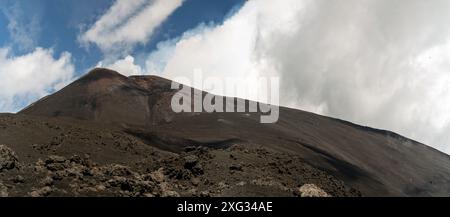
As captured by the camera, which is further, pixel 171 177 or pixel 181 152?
pixel 181 152

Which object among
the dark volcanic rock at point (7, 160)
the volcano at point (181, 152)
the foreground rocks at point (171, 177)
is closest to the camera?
the foreground rocks at point (171, 177)

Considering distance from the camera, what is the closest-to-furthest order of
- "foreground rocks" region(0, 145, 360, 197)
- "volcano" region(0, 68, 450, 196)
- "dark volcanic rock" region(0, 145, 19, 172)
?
"foreground rocks" region(0, 145, 360, 197) < "dark volcanic rock" region(0, 145, 19, 172) < "volcano" region(0, 68, 450, 196)

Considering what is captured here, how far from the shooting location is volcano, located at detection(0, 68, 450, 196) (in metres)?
23.3

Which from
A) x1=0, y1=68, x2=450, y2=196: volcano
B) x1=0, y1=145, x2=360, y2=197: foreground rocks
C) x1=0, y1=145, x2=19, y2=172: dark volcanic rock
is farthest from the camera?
x1=0, y1=68, x2=450, y2=196: volcano

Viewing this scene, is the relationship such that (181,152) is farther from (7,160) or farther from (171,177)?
(7,160)

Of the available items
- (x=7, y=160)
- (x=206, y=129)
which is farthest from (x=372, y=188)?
(x=7, y=160)

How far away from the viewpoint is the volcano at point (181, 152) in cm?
2331

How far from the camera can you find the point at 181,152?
37719 millimetres

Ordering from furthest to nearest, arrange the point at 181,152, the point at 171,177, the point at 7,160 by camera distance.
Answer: the point at 181,152
the point at 171,177
the point at 7,160

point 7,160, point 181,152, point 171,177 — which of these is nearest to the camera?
point 7,160

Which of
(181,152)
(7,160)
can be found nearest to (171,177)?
(7,160)

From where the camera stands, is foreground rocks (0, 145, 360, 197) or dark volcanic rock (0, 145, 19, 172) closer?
foreground rocks (0, 145, 360, 197)
